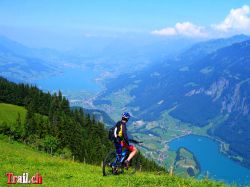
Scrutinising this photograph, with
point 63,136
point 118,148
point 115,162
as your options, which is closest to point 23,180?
point 115,162

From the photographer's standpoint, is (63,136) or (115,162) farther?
(63,136)

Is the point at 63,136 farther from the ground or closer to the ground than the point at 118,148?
farther from the ground

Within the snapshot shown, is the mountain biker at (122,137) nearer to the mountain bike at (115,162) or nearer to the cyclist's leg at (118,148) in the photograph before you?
the cyclist's leg at (118,148)

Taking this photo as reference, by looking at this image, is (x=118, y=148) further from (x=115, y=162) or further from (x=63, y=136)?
(x=63, y=136)

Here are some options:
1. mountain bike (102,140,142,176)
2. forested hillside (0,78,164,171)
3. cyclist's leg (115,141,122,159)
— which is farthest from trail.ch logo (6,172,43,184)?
forested hillside (0,78,164,171)

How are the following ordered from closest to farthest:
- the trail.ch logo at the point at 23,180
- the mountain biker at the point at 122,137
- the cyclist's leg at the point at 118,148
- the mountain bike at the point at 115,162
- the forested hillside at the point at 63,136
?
the trail.ch logo at the point at 23,180 → the mountain biker at the point at 122,137 → the cyclist's leg at the point at 118,148 → the mountain bike at the point at 115,162 → the forested hillside at the point at 63,136

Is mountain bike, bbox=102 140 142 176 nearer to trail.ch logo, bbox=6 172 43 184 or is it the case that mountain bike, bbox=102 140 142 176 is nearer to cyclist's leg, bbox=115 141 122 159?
cyclist's leg, bbox=115 141 122 159

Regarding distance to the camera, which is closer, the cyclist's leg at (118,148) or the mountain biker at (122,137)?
the mountain biker at (122,137)

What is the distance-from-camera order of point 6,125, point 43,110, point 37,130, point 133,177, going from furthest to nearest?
1. point 43,110
2. point 37,130
3. point 6,125
4. point 133,177

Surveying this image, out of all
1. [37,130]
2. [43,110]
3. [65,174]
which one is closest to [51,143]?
[37,130]

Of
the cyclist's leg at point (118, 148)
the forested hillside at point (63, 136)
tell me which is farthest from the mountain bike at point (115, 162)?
the forested hillside at point (63, 136)

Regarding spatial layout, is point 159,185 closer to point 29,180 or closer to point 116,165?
point 116,165

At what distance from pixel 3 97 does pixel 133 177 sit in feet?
471

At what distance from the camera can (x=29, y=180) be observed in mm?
20531
